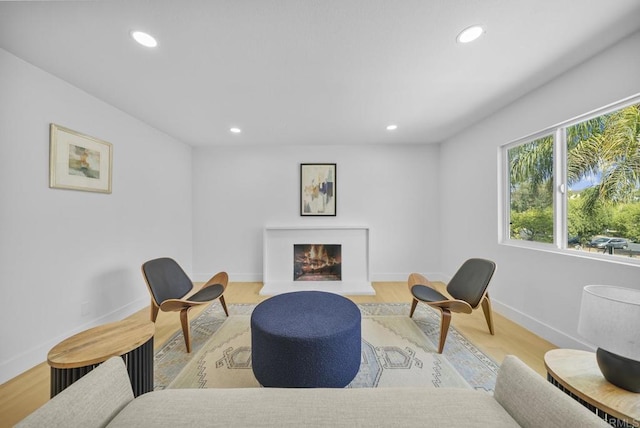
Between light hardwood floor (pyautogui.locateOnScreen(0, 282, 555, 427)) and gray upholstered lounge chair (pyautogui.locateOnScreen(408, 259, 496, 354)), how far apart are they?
21 centimetres

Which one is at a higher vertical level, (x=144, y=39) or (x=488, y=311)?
(x=144, y=39)

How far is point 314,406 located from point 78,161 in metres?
3.00

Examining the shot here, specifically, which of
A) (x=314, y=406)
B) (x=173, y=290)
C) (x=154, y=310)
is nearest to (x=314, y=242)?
(x=173, y=290)

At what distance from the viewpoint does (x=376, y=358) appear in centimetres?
204

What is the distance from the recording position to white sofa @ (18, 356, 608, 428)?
31.5 inches

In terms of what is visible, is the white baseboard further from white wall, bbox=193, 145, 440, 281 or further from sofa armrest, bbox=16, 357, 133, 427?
sofa armrest, bbox=16, 357, 133, 427

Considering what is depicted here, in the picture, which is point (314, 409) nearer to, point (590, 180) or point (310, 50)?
point (310, 50)

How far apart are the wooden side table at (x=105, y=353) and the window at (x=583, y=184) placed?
3.57m

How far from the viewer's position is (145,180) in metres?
3.17

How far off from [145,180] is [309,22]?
2.95 m

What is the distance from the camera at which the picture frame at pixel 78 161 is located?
208cm

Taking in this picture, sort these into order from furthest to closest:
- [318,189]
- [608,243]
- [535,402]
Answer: [318,189] → [608,243] → [535,402]

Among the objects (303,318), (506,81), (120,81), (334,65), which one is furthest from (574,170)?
(120,81)

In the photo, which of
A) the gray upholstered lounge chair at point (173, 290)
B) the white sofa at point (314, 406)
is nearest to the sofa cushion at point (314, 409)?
the white sofa at point (314, 406)
